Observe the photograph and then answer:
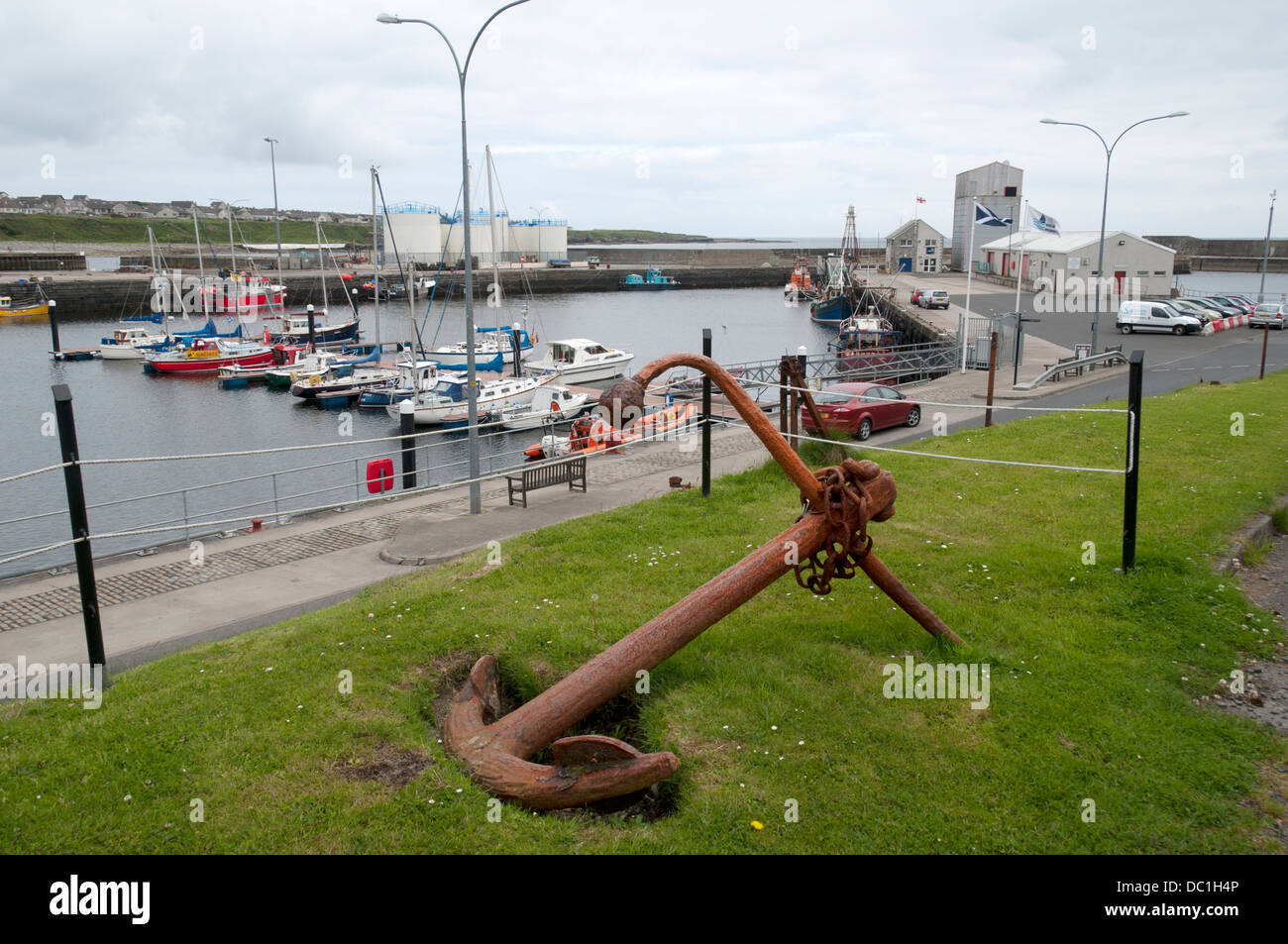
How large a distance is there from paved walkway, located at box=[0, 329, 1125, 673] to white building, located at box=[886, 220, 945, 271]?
81.0 metres

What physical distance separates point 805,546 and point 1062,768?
2356mm

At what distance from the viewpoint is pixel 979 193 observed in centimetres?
7450

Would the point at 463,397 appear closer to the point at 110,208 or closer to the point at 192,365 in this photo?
the point at 192,365

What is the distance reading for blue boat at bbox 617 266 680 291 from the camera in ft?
395

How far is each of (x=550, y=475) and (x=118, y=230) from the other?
142 m

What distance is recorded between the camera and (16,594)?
1341 centimetres

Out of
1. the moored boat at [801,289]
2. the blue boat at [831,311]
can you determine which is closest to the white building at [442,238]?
→ the moored boat at [801,289]

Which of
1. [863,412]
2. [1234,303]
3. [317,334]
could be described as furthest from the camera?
[317,334]

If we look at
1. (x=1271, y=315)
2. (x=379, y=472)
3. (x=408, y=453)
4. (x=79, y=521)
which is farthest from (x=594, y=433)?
(x=1271, y=315)

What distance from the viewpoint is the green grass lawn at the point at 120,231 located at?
12350cm

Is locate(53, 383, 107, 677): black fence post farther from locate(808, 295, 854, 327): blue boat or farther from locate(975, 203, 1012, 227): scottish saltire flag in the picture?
locate(808, 295, 854, 327): blue boat

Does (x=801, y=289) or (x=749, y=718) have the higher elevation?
(x=801, y=289)

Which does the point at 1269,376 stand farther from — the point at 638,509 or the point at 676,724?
the point at 676,724

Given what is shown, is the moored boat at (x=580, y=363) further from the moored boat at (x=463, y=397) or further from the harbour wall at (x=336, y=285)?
the harbour wall at (x=336, y=285)
